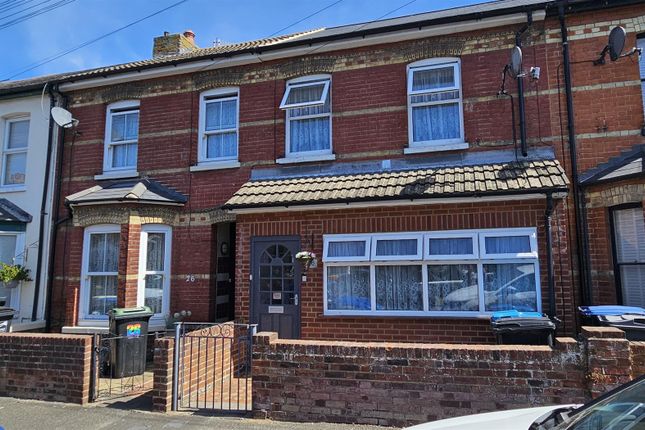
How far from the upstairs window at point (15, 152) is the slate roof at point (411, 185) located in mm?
6382

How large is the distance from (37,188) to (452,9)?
35.1 ft

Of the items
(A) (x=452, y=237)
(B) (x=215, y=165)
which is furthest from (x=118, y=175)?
(A) (x=452, y=237)

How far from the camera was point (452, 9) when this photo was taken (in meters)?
10.2

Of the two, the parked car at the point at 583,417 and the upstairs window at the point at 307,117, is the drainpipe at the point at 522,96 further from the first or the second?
the parked car at the point at 583,417

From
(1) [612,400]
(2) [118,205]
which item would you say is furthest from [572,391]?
(2) [118,205]

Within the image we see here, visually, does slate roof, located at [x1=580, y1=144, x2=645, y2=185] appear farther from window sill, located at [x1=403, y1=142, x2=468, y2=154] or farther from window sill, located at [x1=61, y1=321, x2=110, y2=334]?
window sill, located at [x1=61, y1=321, x2=110, y2=334]

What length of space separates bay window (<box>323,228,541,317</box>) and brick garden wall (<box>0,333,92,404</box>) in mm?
3854

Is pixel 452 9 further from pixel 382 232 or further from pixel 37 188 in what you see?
pixel 37 188

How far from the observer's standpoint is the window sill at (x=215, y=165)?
30.5 ft

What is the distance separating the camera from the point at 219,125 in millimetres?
9703

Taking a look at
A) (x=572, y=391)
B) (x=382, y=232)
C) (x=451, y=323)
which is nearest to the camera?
(x=572, y=391)

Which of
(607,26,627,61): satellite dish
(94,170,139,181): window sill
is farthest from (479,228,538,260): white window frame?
(94,170,139,181): window sill

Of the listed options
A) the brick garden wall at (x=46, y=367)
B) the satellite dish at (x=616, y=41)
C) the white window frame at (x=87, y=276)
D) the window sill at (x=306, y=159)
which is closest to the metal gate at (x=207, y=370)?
the brick garden wall at (x=46, y=367)

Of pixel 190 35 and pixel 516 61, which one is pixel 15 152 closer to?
pixel 190 35
